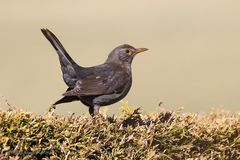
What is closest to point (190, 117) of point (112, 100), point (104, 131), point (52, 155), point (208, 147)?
point (208, 147)

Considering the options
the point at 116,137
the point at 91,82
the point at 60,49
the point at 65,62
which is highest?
the point at 60,49

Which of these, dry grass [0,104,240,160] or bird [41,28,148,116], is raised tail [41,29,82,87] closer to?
bird [41,28,148,116]

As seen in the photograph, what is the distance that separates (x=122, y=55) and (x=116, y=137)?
3.47 metres

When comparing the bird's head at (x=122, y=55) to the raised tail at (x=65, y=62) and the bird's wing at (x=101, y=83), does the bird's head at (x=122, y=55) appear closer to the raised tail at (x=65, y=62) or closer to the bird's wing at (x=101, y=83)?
the bird's wing at (x=101, y=83)

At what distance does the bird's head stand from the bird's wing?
504 mm

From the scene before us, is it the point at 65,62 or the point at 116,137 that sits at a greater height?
the point at 65,62

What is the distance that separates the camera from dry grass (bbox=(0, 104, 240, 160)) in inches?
248

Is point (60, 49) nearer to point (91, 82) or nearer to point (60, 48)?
point (60, 48)

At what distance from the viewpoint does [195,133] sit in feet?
26.3

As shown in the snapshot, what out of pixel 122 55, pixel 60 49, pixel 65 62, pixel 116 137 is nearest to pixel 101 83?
pixel 65 62

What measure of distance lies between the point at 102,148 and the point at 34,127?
828 millimetres

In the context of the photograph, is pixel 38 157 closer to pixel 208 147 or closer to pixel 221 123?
pixel 208 147

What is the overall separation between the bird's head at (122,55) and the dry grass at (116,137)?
156 centimetres

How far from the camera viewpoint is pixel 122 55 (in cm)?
1030
